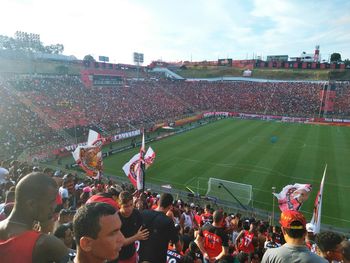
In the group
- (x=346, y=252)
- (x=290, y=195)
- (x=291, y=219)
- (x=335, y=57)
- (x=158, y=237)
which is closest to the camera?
(x=291, y=219)

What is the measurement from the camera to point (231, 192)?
2292 cm

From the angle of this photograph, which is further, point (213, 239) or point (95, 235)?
point (213, 239)

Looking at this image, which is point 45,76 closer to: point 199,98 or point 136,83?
point 136,83

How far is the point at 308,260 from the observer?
12.3 ft

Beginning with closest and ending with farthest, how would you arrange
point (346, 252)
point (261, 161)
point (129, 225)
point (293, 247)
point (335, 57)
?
point (293, 247) < point (346, 252) < point (129, 225) < point (261, 161) < point (335, 57)

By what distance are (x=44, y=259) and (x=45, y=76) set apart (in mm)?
63335

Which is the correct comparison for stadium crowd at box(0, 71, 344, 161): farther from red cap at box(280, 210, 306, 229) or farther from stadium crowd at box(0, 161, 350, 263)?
red cap at box(280, 210, 306, 229)

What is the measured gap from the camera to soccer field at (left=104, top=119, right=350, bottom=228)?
24.7 metres

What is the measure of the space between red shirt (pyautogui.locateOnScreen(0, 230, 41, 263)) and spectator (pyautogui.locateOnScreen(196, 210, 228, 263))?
433cm

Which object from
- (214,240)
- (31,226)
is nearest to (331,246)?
(214,240)

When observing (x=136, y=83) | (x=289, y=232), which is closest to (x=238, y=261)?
(x=289, y=232)

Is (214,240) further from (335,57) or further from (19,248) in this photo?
(335,57)

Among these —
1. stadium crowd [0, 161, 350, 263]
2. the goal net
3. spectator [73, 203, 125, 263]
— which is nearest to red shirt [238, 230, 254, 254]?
stadium crowd [0, 161, 350, 263]

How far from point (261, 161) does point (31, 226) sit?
3111 cm
